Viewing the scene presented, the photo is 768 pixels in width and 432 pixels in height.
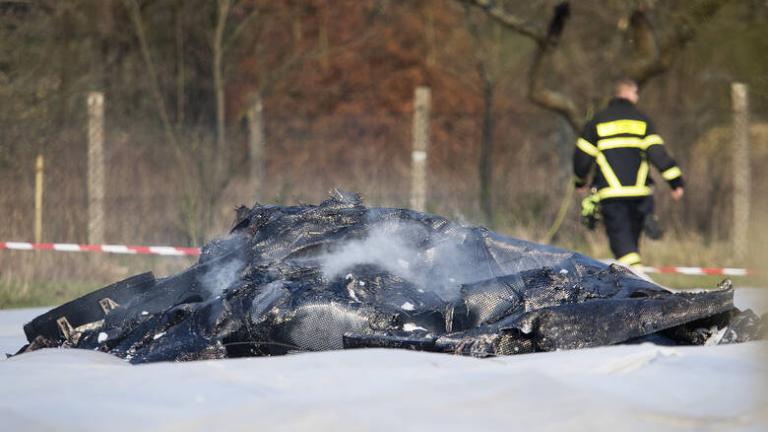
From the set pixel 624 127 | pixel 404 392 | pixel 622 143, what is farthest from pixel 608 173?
pixel 404 392

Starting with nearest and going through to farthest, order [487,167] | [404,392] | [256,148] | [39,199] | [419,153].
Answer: [404,392] → [39,199] → [419,153] → [256,148] → [487,167]

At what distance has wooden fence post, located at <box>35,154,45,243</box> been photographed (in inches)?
490

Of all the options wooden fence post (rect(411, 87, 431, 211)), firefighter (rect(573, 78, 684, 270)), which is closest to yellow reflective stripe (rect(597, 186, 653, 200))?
firefighter (rect(573, 78, 684, 270))

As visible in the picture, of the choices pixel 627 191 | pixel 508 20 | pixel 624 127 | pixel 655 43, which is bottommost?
pixel 627 191

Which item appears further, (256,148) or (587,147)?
(256,148)

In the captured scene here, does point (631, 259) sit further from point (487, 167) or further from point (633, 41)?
point (487, 167)

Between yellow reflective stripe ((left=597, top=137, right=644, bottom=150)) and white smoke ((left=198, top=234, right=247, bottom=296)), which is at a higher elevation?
yellow reflective stripe ((left=597, top=137, right=644, bottom=150))

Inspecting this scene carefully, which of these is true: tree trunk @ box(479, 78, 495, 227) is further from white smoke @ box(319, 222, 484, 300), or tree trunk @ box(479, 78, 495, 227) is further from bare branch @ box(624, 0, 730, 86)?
white smoke @ box(319, 222, 484, 300)

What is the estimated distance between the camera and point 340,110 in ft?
84.7

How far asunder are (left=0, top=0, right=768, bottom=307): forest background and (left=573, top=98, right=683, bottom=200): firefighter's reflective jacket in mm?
874

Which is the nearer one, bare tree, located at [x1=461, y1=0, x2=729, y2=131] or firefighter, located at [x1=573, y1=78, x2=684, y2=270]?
firefighter, located at [x1=573, y1=78, x2=684, y2=270]

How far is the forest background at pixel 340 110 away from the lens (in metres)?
13.0

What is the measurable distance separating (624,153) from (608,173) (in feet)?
0.67

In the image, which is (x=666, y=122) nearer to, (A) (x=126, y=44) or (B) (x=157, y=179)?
(B) (x=157, y=179)
